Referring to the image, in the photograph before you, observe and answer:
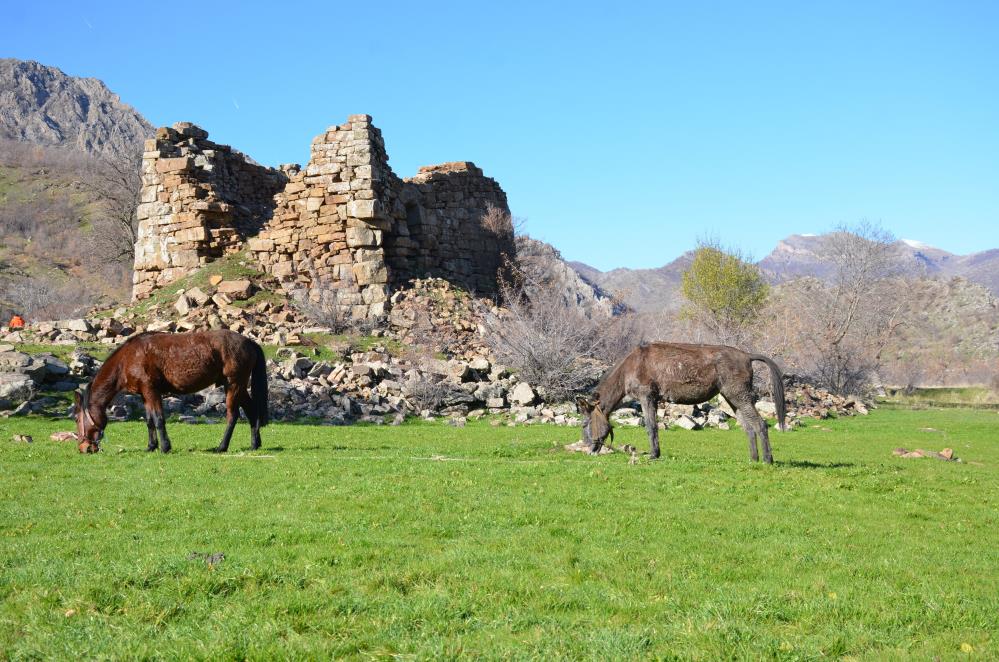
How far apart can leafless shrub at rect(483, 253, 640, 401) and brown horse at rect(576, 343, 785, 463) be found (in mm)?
15210

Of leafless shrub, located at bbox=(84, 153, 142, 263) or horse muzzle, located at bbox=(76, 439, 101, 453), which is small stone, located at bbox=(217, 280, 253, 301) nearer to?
leafless shrub, located at bbox=(84, 153, 142, 263)

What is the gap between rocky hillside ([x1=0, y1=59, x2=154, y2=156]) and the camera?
438 ft

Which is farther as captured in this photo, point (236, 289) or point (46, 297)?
point (46, 297)

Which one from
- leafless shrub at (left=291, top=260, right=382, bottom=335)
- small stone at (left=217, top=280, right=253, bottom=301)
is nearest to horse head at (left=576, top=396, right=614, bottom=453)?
leafless shrub at (left=291, top=260, right=382, bottom=335)

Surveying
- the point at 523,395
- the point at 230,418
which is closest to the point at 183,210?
the point at 523,395

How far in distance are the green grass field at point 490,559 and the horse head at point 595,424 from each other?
1090 millimetres

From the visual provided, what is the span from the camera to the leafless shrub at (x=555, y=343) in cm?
3019

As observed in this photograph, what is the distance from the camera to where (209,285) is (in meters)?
35.6

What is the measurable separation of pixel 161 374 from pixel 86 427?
1.68m

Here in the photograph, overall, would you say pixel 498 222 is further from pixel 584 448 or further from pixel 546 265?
pixel 584 448

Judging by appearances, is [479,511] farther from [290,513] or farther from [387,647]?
[387,647]

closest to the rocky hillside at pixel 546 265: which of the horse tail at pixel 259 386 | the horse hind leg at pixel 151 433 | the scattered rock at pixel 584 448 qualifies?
the scattered rock at pixel 584 448

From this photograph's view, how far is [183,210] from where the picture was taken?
123 feet

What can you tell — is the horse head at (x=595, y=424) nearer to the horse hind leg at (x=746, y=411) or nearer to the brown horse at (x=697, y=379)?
the brown horse at (x=697, y=379)
